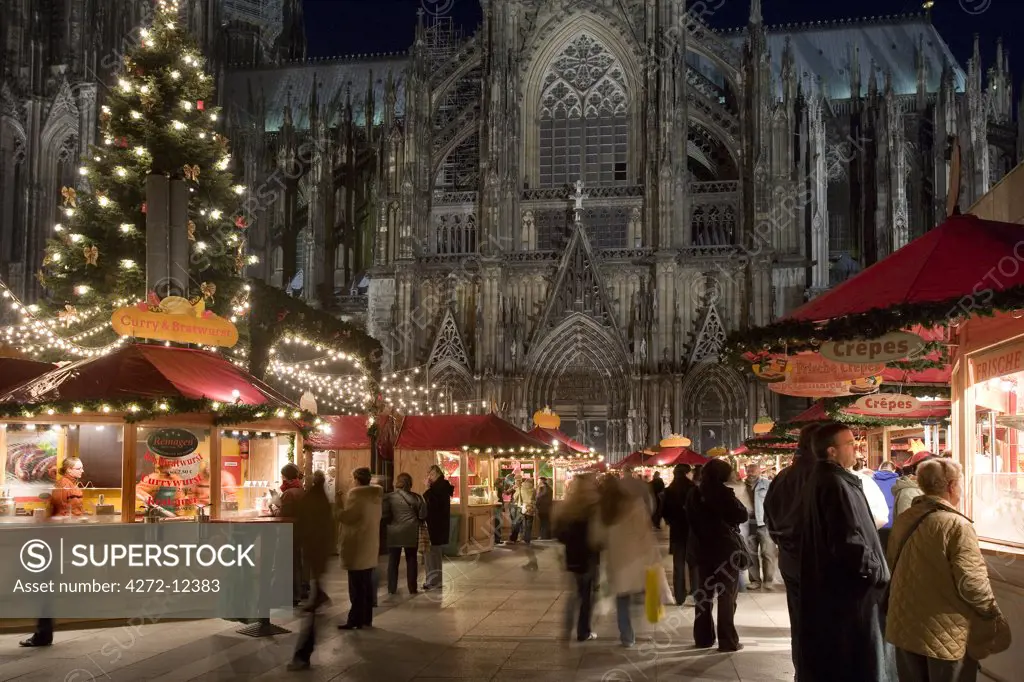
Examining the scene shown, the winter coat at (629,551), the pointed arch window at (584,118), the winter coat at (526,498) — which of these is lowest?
the winter coat at (526,498)

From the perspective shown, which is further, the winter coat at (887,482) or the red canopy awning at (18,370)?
the red canopy awning at (18,370)

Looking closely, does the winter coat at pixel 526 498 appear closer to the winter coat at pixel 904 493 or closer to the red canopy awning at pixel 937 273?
the winter coat at pixel 904 493

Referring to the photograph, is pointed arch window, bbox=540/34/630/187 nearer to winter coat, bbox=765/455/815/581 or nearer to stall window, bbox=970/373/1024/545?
stall window, bbox=970/373/1024/545

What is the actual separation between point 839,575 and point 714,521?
12.3 ft

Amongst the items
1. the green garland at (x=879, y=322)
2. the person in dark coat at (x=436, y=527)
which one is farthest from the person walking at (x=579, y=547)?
the person in dark coat at (x=436, y=527)

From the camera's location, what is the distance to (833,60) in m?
48.3

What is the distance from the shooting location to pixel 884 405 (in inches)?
529

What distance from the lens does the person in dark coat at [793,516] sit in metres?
6.35

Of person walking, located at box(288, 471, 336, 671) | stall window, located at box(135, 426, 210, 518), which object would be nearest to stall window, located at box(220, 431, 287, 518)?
stall window, located at box(135, 426, 210, 518)

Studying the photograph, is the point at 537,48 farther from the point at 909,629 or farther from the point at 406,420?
the point at 909,629

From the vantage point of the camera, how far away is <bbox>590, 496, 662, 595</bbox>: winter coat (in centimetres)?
962

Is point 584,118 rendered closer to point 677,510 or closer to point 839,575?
point 677,510

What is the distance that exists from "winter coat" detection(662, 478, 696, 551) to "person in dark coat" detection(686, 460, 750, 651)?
2660 millimetres

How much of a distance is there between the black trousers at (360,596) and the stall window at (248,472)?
2.18 meters
